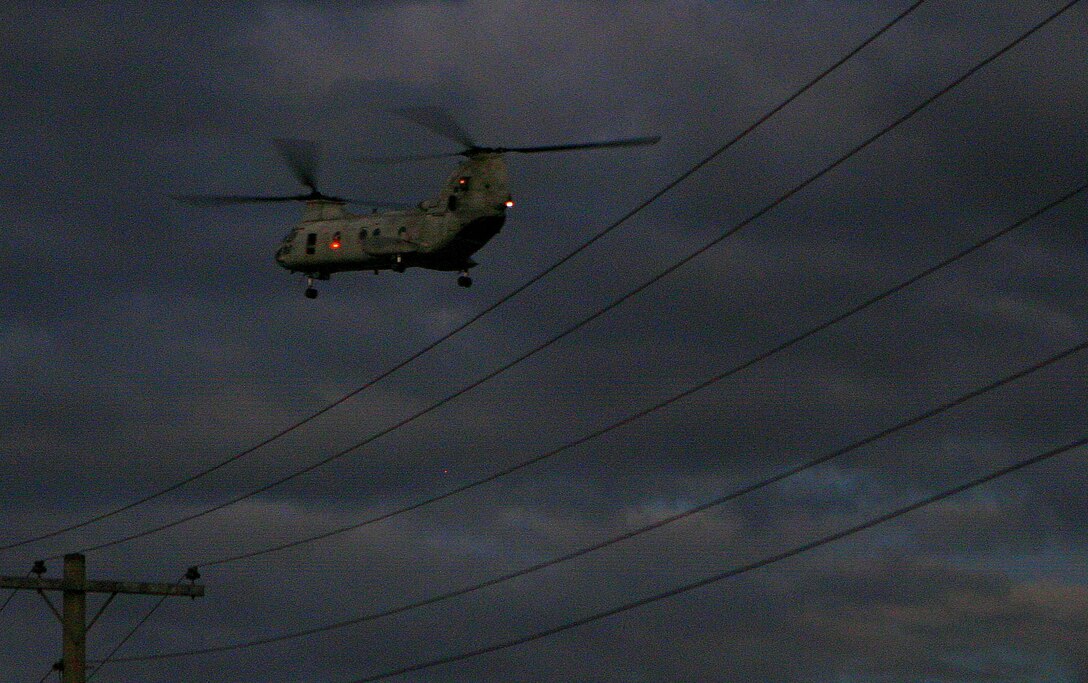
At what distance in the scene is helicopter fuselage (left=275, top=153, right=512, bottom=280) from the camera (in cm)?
5469

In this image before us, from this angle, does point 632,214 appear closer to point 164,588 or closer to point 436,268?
point 164,588

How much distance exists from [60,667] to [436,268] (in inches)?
665

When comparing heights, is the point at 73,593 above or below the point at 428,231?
below

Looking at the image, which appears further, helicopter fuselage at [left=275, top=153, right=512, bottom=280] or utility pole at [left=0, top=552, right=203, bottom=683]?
helicopter fuselage at [left=275, top=153, right=512, bottom=280]

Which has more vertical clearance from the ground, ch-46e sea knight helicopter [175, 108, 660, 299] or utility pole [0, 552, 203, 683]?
ch-46e sea knight helicopter [175, 108, 660, 299]

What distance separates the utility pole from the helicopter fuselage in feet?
44.4

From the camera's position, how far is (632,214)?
33.2 m

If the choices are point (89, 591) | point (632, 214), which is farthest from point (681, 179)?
point (89, 591)

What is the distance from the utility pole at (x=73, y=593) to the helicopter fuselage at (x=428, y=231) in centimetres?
1354

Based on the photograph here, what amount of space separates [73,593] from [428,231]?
15.2 m

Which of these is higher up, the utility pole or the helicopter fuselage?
the helicopter fuselage

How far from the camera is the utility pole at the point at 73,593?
4512 centimetres

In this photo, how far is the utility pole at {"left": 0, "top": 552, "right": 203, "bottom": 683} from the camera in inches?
1777

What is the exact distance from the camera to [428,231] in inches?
2195
